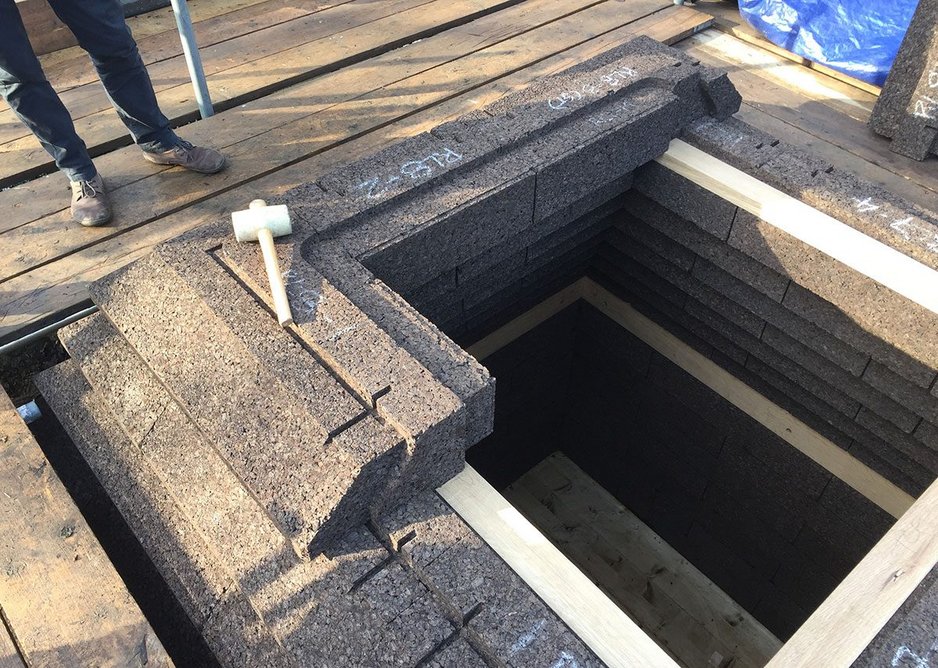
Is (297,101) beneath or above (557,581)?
above

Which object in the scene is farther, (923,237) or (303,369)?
(923,237)

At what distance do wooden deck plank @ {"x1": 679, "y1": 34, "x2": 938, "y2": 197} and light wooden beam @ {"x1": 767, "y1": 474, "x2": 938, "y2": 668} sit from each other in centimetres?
224

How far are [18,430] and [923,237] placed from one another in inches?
143

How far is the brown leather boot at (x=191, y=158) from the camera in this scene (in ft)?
11.3

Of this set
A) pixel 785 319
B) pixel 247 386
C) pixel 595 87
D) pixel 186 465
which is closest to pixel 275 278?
pixel 247 386

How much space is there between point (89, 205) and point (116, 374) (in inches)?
41.4

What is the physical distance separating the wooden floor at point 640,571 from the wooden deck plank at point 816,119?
117 inches

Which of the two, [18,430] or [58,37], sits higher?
[58,37]

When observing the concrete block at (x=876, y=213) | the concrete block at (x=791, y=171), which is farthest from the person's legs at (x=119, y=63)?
the concrete block at (x=876, y=213)

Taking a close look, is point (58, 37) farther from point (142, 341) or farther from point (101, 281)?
point (142, 341)

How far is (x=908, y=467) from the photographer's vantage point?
351cm

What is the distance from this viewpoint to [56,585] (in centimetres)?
221

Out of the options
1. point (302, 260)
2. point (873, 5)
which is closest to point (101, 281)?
point (302, 260)

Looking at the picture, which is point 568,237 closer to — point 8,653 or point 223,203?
point 223,203
